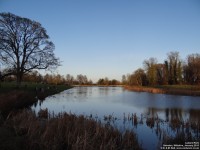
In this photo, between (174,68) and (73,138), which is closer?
(73,138)

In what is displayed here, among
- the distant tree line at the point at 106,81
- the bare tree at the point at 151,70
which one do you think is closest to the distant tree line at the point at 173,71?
the bare tree at the point at 151,70

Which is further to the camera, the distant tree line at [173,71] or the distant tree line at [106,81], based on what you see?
the distant tree line at [106,81]

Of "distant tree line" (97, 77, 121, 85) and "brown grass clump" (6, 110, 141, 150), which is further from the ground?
"distant tree line" (97, 77, 121, 85)

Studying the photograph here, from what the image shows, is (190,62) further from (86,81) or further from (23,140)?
(86,81)

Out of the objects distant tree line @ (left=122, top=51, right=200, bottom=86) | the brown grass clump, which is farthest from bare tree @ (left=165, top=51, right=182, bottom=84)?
the brown grass clump

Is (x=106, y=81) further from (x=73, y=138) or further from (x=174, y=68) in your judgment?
(x=73, y=138)

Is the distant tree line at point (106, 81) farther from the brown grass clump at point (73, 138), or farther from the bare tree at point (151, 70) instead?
the brown grass clump at point (73, 138)

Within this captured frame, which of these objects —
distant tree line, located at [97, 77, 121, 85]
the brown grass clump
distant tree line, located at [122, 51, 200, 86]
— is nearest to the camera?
the brown grass clump

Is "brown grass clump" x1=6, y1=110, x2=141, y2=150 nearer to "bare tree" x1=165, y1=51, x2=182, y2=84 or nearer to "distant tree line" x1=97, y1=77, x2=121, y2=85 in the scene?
"bare tree" x1=165, y1=51, x2=182, y2=84

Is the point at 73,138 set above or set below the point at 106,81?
below

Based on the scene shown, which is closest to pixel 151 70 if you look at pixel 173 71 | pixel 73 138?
pixel 173 71

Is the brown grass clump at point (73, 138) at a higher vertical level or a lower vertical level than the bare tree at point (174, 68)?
lower

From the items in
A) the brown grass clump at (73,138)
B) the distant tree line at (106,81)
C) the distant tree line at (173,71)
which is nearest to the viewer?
the brown grass clump at (73,138)

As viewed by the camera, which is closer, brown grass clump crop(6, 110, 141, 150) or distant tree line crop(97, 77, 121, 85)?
brown grass clump crop(6, 110, 141, 150)
